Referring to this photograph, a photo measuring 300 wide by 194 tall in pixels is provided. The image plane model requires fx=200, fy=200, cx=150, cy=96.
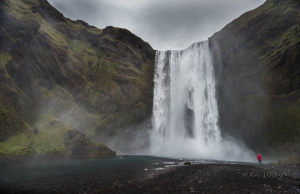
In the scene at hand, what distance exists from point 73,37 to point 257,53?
193ft

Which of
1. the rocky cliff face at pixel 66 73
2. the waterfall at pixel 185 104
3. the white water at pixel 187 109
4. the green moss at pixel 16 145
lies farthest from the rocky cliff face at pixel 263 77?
the green moss at pixel 16 145

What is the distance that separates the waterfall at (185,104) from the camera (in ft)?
179

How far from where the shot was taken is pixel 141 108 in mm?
65250

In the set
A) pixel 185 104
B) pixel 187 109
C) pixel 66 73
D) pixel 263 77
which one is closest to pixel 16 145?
pixel 66 73

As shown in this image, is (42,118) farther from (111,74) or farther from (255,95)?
(255,95)

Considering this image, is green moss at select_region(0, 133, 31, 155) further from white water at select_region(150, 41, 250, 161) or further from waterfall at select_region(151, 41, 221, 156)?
waterfall at select_region(151, 41, 221, 156)

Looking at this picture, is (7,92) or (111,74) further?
(111,74)

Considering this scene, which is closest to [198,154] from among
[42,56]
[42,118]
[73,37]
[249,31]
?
[249,31]

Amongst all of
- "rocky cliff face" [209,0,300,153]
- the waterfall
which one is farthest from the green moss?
"rocky cliff face" [209,0,300,153]

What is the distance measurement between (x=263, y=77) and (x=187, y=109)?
22.6 meters

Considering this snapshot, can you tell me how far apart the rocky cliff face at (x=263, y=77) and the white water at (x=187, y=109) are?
336 centimetres

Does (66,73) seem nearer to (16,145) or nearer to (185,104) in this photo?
(16,145)

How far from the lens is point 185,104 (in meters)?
62.6

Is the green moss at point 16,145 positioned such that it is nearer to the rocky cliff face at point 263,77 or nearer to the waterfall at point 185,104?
the waterfall at point 185,104
